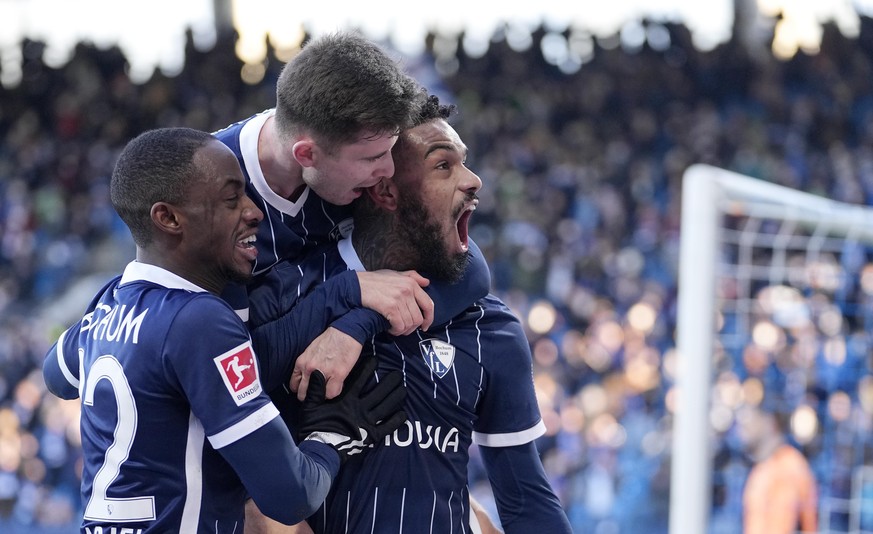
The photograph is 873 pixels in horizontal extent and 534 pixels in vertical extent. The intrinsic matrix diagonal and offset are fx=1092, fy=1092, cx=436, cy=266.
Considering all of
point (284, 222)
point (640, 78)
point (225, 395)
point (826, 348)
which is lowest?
point (826, 348)

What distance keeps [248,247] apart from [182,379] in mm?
377

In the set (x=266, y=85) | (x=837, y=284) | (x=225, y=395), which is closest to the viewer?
(x=225, y=395)

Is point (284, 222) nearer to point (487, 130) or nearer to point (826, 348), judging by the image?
point (826, 348)

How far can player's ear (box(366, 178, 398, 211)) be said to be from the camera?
9.39 feet

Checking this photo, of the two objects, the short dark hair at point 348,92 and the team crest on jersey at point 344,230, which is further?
the team crest on jersey at point 344,230

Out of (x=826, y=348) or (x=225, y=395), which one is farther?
(x=826, y=348)

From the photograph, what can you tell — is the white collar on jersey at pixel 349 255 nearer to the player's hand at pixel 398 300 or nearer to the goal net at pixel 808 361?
the player's hand at pixel 398 300

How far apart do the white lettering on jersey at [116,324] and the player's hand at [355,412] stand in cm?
46

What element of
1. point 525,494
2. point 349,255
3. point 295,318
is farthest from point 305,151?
point 525,494

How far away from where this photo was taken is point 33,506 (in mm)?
12188

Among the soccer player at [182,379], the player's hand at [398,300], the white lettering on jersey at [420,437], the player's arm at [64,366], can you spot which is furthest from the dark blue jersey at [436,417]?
the player's arm at [64,366]

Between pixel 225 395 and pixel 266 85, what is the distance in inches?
596

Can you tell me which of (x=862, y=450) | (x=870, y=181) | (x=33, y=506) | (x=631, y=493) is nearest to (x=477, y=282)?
(x=862, y=450)

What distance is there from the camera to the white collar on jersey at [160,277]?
98.4 inches
